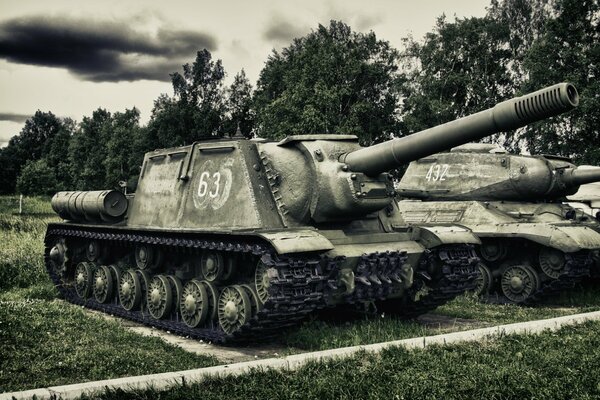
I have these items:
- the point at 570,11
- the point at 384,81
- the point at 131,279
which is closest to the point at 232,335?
the point at 131,279

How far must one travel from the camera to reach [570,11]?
107ft

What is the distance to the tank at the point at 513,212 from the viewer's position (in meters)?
14.2

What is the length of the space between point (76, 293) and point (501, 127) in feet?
32.2

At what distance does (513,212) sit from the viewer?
15734 mm

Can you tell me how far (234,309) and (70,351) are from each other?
2341mm

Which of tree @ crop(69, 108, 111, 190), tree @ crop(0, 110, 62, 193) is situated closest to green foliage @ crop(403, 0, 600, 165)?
tree @ crop(69, 108, 111, 190)

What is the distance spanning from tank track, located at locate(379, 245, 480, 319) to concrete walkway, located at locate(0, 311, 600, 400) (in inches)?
69.3

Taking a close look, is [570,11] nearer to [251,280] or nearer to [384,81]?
[384,81]

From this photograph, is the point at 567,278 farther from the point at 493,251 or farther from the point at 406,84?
the point at 406,84

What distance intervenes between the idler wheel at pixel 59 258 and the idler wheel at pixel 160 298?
3761mm

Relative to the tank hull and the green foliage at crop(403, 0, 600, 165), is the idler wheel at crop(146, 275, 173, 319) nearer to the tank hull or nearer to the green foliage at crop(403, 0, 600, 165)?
the tank hull

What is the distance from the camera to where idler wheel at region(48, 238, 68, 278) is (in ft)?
Result: 49.5

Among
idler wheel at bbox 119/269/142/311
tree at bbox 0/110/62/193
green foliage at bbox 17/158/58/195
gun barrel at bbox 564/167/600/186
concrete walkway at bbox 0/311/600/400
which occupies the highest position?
tree at bbox 0/110/62/193

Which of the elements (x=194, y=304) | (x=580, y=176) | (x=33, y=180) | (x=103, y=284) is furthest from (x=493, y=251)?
(x=33, y=180)
